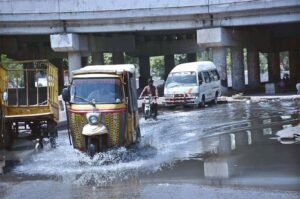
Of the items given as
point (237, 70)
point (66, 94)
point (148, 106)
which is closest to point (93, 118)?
point (66, 94)

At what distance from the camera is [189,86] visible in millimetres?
30453

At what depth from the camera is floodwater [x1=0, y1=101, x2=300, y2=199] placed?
1030cm

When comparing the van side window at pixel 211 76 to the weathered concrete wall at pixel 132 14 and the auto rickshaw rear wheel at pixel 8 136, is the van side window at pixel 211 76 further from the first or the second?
the auto rickshaw rear wheel at pixel 8 136

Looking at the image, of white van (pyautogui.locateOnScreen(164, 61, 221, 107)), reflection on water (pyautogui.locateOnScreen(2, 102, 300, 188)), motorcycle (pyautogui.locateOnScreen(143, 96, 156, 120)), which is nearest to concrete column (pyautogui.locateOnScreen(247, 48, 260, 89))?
white van (pyautogui.locateOnScreen(164, 61, 221, 107))

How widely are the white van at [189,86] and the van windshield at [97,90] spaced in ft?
52.2

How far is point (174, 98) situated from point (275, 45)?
30.2m

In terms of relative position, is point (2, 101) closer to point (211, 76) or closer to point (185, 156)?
point (185, 156)

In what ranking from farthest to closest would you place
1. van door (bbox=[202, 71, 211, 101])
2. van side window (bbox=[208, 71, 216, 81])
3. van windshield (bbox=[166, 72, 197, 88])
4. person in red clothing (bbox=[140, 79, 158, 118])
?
van side window (bbox=[208, 71, 216, 81]) → van door (bbox=[202, 71, 211, 101]) → van windshield (bbox=[166, 72, 197, 88]) → person in red clothing (bbox=[140, 79, 158, 118])

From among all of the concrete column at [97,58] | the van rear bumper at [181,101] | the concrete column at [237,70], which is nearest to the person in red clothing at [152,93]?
the van rear bumper at [181,101]

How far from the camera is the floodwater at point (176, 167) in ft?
33.8

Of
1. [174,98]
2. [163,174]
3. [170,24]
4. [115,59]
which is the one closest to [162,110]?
[174,98]

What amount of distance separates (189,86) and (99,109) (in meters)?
16.7

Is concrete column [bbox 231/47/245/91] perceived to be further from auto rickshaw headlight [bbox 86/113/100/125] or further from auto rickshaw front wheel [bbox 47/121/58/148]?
auto rickshaw headlight [bbox 86/113/100/125]

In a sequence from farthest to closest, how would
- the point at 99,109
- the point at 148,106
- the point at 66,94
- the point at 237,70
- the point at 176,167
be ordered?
the point at 237,70 < the point at 148,106 < the point at 66,94 < the point at 99,109 < the point at 176,167
